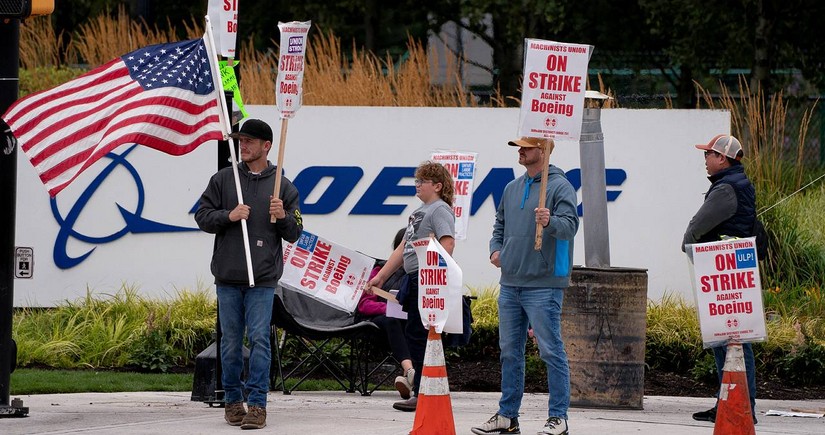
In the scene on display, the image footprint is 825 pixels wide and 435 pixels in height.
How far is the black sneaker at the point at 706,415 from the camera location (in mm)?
9961

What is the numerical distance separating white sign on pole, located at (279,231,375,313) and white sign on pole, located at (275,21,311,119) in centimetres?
221

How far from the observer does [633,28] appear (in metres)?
25.6

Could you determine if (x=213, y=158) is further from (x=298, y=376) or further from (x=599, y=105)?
(x=599, y=105)

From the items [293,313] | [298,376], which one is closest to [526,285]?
[293,313]

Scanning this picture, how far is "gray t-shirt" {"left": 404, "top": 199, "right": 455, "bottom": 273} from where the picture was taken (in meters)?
10.1

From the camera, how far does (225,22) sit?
10055 millimetres

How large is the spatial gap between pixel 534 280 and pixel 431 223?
1605mm

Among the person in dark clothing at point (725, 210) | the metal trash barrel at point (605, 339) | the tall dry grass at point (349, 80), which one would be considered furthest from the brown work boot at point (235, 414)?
the tall dry grass at point (349, 80)

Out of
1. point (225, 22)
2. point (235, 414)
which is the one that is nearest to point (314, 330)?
point (235, 414)

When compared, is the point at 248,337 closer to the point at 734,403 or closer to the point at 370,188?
the point at 734,403

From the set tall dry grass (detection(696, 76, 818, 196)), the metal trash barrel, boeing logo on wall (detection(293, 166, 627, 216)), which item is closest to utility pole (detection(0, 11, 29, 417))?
the metal trash barrel

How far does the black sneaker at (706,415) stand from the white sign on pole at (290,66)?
358 cm

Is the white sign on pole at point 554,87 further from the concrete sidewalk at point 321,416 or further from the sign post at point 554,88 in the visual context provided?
the concrete sidewalk at point 321,416

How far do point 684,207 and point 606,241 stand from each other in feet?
15.1
